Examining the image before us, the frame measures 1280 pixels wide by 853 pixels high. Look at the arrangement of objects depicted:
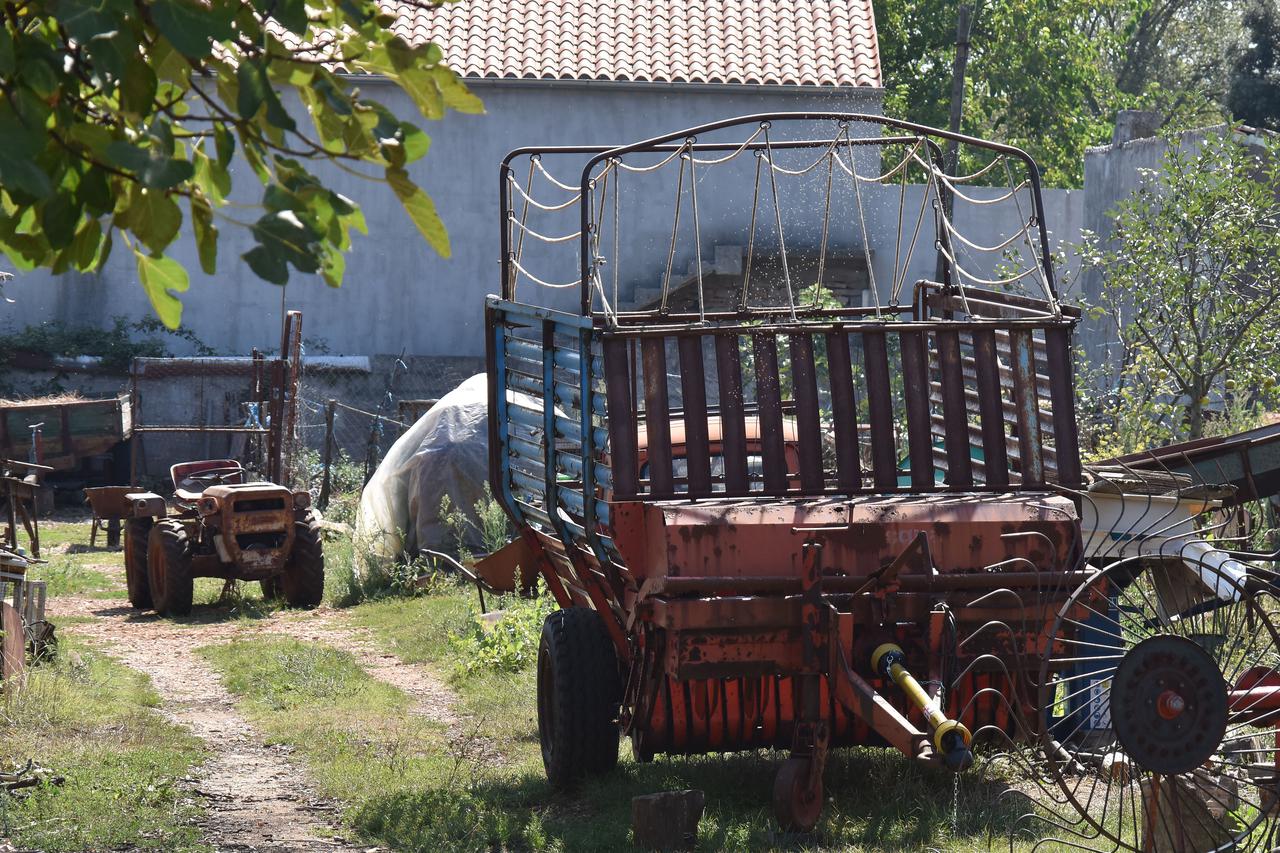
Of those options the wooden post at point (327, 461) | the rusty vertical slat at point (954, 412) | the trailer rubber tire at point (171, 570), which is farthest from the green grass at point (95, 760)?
the wooden post at point (327, 461)

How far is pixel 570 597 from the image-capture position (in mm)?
8469

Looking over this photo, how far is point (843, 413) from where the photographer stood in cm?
706

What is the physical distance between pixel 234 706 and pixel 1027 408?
5.64m

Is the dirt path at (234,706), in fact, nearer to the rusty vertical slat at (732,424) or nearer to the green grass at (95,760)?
the green grass at (95,760)

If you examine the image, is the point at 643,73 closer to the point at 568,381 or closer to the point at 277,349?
the point at 277,349

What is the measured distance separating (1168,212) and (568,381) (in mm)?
7810

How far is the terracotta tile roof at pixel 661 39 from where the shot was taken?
972 inches

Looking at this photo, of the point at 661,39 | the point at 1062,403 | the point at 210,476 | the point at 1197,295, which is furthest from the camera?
the point at 661,39

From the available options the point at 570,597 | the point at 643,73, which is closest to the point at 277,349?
the point at 643,73

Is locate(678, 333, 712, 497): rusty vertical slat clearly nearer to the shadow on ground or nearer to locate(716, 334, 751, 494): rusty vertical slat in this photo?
locate(716, 334, 751, 494): rusty vertical slat

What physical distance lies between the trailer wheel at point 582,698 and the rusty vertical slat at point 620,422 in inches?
37.7

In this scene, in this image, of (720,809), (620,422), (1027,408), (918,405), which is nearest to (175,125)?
(620,422)

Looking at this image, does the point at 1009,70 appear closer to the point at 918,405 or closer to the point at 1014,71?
the point at 1014,71

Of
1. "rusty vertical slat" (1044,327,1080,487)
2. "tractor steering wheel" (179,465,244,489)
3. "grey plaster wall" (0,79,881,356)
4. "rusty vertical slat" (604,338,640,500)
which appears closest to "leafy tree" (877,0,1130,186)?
"grey plaster wall" (0,79,881,356)
